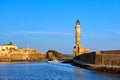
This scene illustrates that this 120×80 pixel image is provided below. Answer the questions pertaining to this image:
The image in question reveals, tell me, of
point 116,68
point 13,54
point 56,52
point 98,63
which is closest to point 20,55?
point 13,54

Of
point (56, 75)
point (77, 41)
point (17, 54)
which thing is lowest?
point (56, 75)

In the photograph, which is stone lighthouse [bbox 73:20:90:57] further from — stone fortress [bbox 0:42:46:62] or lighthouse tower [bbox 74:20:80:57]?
stone fortress [bbox 0:42:46:62]

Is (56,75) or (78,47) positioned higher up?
(78,47)

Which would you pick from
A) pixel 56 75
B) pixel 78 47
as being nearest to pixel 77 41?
pixel 78 47

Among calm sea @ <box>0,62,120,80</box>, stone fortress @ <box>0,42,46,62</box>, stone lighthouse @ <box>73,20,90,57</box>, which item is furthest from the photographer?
stone fortress @ <box>0,42,46,62</box>

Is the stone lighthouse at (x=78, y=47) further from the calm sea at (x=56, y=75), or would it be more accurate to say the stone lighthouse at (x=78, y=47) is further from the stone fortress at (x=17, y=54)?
the stone fortress at (x=17, y=54)

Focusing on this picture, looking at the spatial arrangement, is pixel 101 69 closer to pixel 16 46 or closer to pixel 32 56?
pixel 32 56

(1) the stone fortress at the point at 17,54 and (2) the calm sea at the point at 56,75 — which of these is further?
(1) the stone fortress at the point at 17,54

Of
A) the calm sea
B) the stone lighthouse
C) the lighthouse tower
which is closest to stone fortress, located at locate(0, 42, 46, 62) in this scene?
the lighthouse tower

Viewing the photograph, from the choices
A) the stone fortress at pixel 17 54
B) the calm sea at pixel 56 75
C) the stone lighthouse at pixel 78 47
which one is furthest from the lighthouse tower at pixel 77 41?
the calm sea at pixel 56 75

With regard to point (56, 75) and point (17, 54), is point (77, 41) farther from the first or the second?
point (56, 75)

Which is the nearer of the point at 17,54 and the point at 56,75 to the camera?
the point at 56,75

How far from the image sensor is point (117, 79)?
28.9 metres

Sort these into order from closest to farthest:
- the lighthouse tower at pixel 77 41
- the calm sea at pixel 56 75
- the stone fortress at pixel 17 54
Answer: the calm sea at pixel 56 75 → the lighthouse tower at pixel 77 41 → the stone fortress at pixel 17 54
